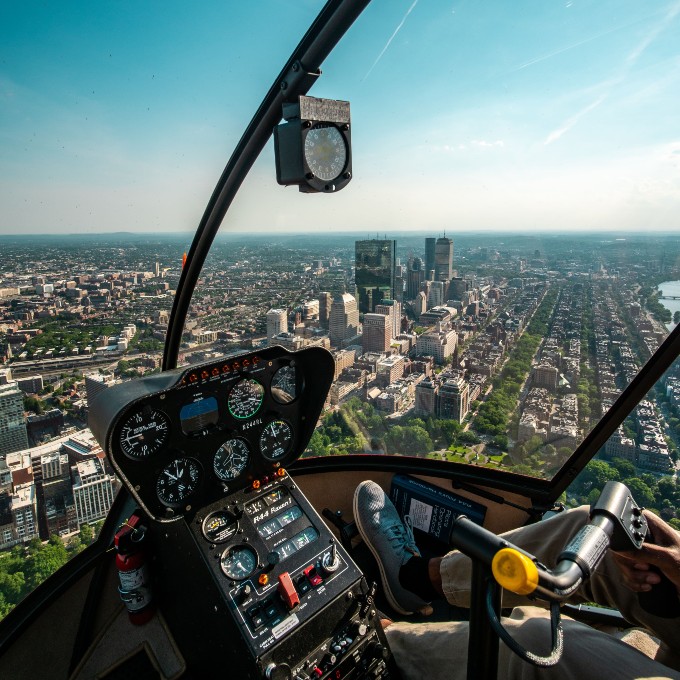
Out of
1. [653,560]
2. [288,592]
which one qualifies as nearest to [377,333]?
[288,592]

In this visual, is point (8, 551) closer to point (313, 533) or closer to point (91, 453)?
point (91, 453)

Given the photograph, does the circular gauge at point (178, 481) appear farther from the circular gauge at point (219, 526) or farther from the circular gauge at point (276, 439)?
the circular gauge at point (276, 439)

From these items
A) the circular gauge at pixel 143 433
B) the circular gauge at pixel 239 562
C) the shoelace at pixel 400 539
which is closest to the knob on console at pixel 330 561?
the circular gauge at pixel 239 562

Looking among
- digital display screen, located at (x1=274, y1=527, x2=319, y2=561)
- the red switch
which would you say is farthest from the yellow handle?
digital display screen, located at (x1=274, y1=527, x2=319, y2=561)

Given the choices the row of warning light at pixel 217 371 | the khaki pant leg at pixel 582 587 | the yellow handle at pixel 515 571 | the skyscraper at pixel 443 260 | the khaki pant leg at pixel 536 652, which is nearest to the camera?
the yellow handle at pixel 515 571

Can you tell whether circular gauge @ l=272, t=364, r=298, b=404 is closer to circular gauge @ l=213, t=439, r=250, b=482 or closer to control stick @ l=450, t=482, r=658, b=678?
circular gauge @ l=213, t=439, r=250, b=482

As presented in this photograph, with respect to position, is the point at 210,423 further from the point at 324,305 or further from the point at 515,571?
the point at 515,571
